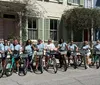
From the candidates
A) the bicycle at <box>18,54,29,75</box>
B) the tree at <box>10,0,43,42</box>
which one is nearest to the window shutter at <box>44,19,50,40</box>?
the tree at <box>10,0,43,42</box>

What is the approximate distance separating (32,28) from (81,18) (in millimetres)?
3814

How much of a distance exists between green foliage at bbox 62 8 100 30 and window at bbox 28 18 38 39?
8.59 feet

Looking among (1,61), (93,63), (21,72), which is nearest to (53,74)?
(21,72)

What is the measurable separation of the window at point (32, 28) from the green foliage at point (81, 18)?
8.59ft

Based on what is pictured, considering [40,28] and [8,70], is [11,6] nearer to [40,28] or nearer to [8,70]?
[40,28]

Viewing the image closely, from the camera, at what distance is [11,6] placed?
18500mm

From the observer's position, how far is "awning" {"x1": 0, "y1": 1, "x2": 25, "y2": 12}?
714 inches

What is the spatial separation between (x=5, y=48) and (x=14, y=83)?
9.47ft

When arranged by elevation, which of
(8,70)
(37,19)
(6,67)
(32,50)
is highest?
(37,19)

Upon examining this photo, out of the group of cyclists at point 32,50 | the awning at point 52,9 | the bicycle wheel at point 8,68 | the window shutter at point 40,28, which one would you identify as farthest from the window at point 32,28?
the bicycle wheel at point 8,68

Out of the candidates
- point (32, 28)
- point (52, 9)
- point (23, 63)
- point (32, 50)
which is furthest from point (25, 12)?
point (23, 63)

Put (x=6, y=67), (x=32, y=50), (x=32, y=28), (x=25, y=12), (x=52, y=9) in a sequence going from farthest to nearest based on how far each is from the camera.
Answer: (x=52, y=9), (x=32, y=28), (x=25, y=12), (x=32, y=50), (x=6, y=67)

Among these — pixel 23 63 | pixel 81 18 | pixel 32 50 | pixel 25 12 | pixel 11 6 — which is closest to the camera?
pixel 23 63

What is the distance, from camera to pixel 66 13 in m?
22.3
